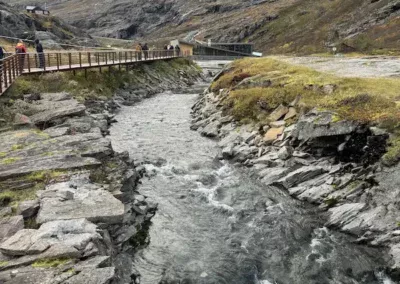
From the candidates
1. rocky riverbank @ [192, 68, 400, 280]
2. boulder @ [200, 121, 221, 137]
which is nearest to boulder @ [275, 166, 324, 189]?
rocky riverbank @ [192, 68, 400, 280]

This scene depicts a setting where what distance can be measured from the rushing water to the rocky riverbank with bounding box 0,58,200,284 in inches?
38.8

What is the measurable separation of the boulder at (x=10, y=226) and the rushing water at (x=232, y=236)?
366cm

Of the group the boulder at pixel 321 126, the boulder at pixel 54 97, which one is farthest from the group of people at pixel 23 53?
the boulder at pixel 321 126

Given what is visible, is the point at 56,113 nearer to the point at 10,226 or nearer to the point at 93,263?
the point at 10,226

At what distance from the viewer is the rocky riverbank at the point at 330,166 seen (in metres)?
12.9

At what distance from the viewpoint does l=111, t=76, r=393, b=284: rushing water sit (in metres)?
11.5

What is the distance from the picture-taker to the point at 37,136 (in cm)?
1827

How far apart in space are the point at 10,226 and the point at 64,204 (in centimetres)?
176

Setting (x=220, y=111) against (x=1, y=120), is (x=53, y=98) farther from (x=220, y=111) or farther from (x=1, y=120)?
(x=220, y=111)

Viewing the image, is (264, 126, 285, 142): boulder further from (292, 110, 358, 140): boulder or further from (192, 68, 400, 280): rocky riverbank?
(292, 110, 358, 140): boulder

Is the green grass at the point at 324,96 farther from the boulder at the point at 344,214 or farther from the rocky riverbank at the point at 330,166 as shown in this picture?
the boulder at the point at 344,214

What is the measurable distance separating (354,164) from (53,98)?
66.3 feet

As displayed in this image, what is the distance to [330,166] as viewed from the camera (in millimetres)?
16250

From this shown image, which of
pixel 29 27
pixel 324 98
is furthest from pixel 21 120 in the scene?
pixel 29 27
